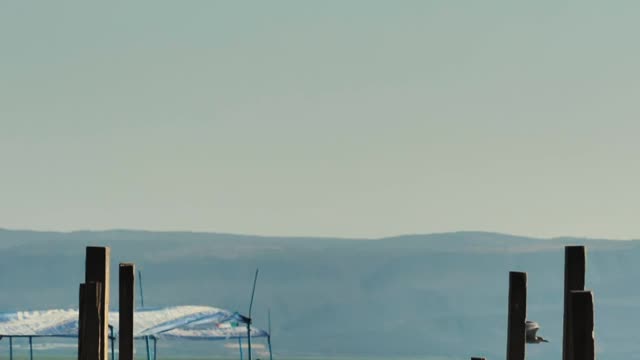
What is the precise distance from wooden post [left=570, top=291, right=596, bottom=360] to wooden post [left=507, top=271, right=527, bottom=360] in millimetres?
5955

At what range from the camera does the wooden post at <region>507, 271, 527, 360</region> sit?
97.4ft

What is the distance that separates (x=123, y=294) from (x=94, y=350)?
2.70m

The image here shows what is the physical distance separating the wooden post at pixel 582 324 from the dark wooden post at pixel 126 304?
7964mm

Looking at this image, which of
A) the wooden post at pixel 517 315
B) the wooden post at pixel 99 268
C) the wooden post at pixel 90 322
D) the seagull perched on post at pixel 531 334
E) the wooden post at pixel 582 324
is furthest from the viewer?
the seagull perched on post at pixel 531 334

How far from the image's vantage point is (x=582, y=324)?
926 inches

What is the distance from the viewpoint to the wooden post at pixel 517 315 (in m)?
29.7

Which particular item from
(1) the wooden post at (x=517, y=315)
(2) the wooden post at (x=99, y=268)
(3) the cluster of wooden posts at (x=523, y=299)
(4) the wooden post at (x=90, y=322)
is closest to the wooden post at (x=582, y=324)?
(3) the cluster of wooden posts at (x=523, y=299)

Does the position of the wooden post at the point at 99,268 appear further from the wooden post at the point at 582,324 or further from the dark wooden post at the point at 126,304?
the wooden post at the point at 582,324

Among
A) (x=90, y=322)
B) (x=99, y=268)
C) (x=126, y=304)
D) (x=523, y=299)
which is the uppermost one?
(x=99, y=268)

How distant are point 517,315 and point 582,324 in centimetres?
623

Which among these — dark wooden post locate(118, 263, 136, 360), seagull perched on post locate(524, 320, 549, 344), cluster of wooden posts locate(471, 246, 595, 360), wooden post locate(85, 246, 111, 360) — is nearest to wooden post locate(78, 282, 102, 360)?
wooden post locate(85, 246, 111, 360)

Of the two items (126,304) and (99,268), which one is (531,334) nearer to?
(126,304)

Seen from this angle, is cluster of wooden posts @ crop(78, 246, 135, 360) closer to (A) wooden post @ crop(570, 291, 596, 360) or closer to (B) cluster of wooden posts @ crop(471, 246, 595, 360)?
(B) cluster of wooden posts @ crop(471, 246, 595, 360)

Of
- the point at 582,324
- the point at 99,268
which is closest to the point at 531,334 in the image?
the point at 99,268
